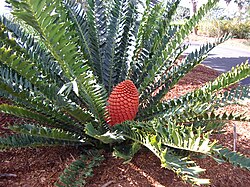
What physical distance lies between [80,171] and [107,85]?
33.9 inches

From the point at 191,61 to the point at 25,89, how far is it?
4.24 ft

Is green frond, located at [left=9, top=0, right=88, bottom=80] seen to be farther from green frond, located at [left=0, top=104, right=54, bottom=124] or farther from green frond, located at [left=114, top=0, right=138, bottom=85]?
green frond, located at [left=114, top=0, right=138, bottom=85]

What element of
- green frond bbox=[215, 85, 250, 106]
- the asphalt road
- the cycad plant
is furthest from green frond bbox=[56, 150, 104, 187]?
the asphalt road

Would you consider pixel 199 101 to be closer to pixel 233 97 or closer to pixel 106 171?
pixel 233 97

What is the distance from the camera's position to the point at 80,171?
1860mm

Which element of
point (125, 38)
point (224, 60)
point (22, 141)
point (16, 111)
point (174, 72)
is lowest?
point (224, 60)

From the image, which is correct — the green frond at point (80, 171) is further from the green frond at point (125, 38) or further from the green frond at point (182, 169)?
the green frond at point (125, 38)

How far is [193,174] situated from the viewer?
136cm

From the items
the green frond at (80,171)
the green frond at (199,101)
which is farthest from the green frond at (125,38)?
the green frond at (80,171)

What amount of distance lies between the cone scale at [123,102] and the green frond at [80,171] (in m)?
0.29

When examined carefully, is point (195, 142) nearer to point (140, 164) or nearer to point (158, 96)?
point (140, 164)

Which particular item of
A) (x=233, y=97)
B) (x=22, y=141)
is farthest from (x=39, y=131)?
(x=233, y=97)

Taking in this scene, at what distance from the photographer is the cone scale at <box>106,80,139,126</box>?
2.08 meters

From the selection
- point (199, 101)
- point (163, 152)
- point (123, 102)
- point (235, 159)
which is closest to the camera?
point (163, 152)
